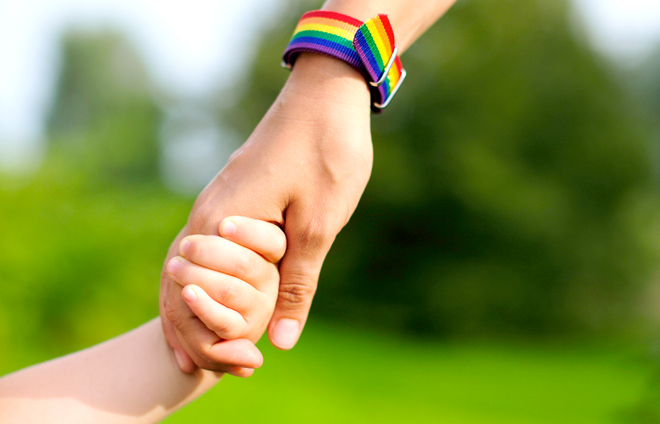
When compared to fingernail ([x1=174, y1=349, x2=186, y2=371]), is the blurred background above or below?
above

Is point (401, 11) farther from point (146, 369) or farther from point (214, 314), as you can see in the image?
point (146, 369)

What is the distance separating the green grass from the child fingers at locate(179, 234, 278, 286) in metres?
5.03

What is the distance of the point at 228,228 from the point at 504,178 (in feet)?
32.9

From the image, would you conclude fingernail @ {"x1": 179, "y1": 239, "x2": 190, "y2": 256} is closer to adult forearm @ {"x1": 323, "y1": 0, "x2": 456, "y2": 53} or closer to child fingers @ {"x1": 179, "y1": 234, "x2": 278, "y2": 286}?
child fingers @ {"x1": 179, "y1": 234, "x2": 278, "y2": 286}

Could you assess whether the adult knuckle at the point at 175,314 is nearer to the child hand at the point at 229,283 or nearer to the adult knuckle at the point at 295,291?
the child hand at the point at 229,283

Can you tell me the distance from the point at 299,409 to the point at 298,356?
3.35m

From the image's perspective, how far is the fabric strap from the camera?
133 cm

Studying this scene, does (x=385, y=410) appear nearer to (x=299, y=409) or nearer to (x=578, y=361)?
(x=299, y=409)

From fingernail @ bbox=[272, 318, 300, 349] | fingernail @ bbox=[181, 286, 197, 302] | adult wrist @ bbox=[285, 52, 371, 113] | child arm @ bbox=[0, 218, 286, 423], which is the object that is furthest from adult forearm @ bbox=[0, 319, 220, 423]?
adult wrist @ bbox=[285, 52, 371, 113]

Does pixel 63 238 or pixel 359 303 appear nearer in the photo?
pixel 63 238

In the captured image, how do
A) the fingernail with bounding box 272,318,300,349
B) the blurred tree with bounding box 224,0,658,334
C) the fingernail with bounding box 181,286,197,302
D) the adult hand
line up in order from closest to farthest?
the fingernail with bounding box 181,286,197,302
the adult hand
the fingernail with bounding box 272,318,300,349
the blurred tree with bounding box 224,0,658,334

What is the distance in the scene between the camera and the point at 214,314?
1.24 meters

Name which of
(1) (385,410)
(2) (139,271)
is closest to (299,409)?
(1) (385,410)

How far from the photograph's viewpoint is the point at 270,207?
133cm
